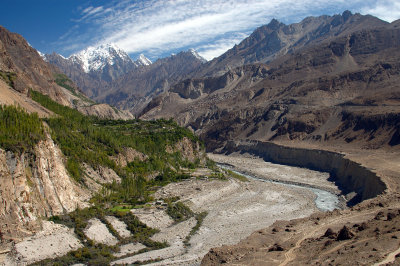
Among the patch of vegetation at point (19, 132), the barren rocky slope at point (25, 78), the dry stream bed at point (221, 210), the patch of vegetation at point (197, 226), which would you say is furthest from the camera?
the barren rocky slope at point (25, 78)

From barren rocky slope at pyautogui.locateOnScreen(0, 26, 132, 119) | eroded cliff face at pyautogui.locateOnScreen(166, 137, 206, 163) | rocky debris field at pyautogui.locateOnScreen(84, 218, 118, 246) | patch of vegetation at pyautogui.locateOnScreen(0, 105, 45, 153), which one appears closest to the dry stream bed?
rocky debris field at pyautogui.locateOnScreen(84, 218, 118, 246)

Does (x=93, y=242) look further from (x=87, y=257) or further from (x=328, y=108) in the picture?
(x=328, y=108)

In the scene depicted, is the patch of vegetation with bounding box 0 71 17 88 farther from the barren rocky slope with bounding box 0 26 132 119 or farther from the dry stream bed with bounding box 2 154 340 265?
the dry stream bed with bounding box 2 154 340 265

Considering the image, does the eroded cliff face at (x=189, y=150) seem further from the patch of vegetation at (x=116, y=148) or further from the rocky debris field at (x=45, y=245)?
the rocky debris field at (x=45, y=245)

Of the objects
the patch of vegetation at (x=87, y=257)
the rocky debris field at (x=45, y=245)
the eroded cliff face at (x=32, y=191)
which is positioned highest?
the eroded cliff face at (x=32, y=191)

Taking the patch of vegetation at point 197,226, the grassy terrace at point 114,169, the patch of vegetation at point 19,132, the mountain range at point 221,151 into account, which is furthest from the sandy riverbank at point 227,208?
the patch of vegetation at point 19,132

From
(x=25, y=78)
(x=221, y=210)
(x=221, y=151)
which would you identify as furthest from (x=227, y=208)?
(x=221, y=151)
